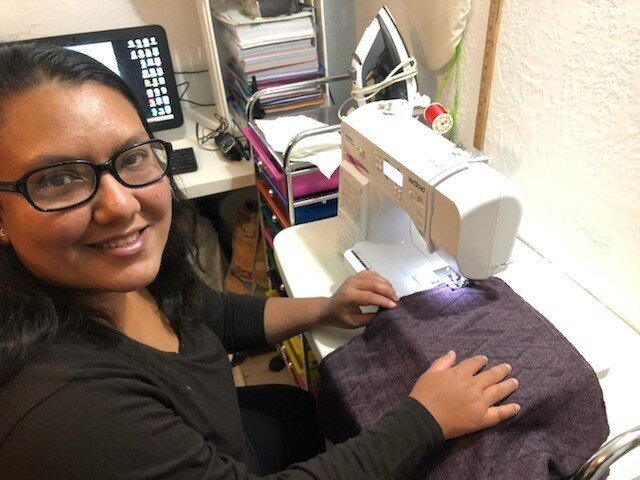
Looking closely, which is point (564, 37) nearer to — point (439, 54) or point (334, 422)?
point (439, 54)

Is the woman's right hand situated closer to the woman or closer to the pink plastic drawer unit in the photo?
the woman

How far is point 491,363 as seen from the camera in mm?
747

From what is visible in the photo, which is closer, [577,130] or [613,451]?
[613,451]

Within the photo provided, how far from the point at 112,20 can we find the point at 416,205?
154cm

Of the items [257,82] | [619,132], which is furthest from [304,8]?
[619,132]

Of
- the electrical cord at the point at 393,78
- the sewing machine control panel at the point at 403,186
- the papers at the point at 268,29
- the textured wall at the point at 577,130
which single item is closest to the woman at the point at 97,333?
the sewing machine control panel at the point at 403,186

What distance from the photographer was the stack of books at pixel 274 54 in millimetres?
1514

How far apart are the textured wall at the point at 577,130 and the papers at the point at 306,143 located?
15.5 inches

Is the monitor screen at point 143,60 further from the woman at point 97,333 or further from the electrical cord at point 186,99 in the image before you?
the woman at point 97,333

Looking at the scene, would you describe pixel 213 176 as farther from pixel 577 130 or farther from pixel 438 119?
pixel 577 130

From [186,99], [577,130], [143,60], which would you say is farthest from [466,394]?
[186,99]

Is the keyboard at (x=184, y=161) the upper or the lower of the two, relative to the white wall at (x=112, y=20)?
lower

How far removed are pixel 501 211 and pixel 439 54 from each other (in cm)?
69

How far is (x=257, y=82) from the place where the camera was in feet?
5.19
